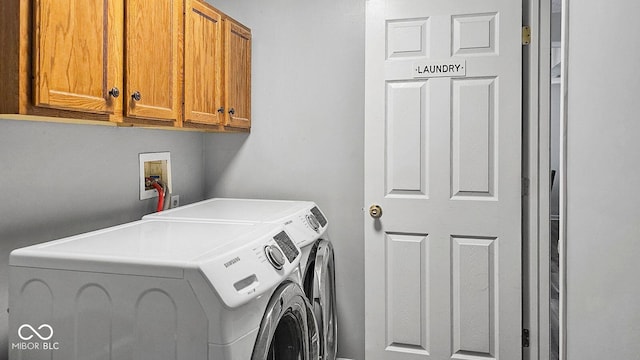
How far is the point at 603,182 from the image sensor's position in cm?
74

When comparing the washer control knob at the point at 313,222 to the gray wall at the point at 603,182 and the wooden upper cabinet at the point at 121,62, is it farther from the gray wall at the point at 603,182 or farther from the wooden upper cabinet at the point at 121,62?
the gray wall at the point at 603,182

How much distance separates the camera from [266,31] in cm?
268

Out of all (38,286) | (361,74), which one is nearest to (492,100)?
(361,74)

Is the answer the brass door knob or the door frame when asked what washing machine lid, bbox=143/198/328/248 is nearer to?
the brass door knob

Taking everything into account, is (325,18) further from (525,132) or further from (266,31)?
(525,132)

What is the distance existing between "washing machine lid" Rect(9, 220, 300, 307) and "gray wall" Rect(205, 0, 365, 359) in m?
1.05

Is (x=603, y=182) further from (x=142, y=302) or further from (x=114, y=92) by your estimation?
(x=114, y=92)

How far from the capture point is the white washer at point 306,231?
6.31ft

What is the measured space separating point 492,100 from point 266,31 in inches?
53.6

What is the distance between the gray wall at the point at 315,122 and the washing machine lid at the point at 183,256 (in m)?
1.05

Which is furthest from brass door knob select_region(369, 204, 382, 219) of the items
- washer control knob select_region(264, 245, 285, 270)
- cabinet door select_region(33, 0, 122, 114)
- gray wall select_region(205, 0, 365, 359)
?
cabinet door select_region(33, 0, 122, 114)

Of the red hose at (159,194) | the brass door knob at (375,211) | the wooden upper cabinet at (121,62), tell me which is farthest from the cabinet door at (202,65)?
the brass door knob at (375,211)

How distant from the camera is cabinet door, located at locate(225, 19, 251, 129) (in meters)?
2.35

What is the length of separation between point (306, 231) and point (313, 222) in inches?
6.8
